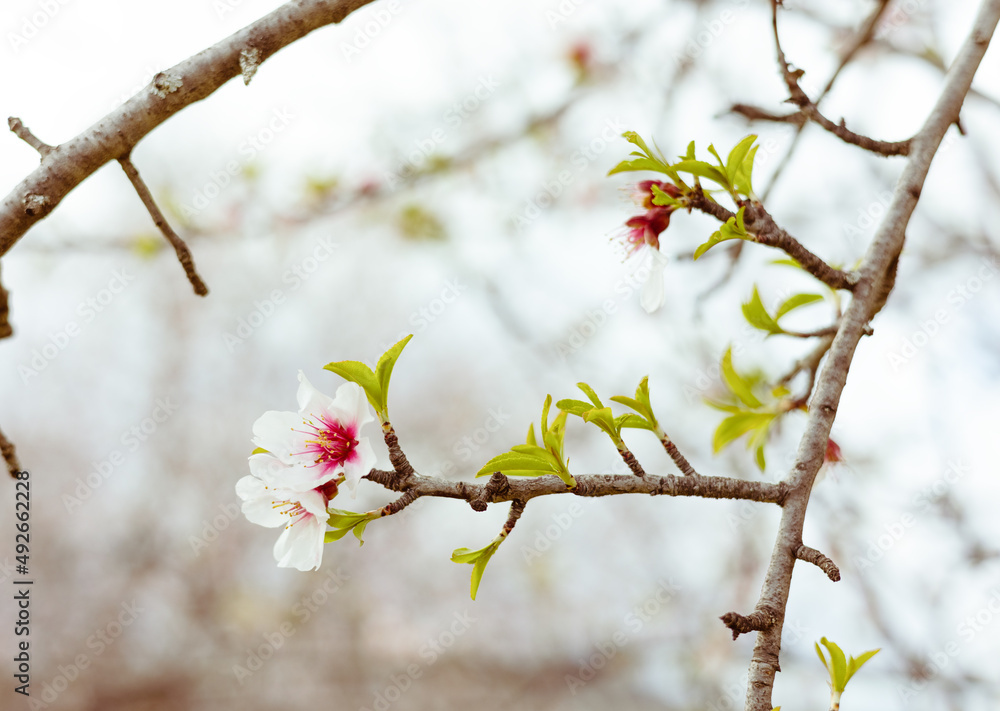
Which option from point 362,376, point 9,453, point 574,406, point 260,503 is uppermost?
point 574,406

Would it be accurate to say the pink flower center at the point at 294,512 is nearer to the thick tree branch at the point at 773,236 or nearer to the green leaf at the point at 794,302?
the thick tree branch at the point at 773,236

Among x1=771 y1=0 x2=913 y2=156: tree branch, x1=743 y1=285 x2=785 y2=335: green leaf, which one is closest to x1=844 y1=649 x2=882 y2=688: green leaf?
x1=743 y1=285 x2=785 y2=335: green leaf

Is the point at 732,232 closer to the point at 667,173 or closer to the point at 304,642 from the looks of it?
the point at 667,173

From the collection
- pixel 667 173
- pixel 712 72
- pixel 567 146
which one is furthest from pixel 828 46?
pixel 667 173

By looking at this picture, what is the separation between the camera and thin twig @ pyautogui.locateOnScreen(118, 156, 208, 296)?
56cm

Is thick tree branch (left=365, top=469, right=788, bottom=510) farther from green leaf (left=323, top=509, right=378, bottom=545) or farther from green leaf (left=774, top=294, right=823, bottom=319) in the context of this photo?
green leaf (left=774, top=294, right=823, bottom=319)

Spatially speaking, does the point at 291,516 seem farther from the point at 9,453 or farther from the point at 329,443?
the point at 9,453

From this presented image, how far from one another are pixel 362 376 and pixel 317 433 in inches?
3.3

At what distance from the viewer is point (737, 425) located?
826 mm

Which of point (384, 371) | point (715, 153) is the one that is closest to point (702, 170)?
point (715, 153)

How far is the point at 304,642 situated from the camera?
3092 mm

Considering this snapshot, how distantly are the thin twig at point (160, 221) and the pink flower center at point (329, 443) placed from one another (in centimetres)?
15

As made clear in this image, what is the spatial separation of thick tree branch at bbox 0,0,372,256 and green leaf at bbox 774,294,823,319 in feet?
1.71

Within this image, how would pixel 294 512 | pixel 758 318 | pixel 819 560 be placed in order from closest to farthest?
1. pixel 819 560
2. pixel 294 512
3. pixel 758 318
